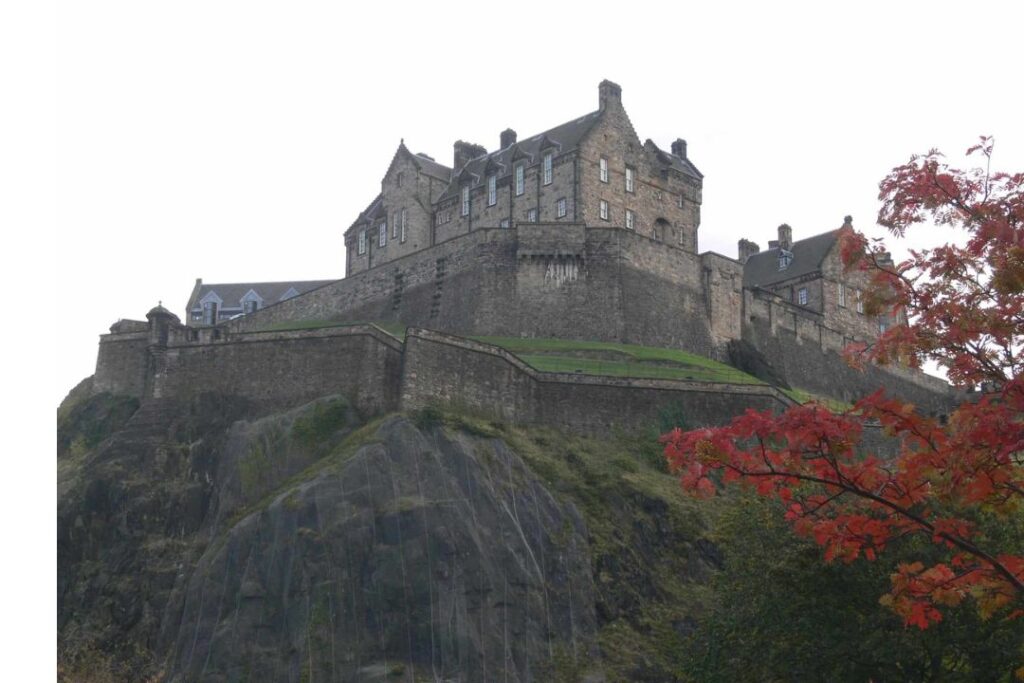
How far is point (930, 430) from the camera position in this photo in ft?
38.5

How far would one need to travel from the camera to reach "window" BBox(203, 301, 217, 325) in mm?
82019

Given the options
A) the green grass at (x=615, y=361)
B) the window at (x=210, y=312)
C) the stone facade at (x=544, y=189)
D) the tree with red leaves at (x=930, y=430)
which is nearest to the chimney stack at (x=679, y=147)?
the stone facade at (x=544, y=189)

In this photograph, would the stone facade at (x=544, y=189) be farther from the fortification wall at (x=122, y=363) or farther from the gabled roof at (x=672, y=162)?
the fortification wall at (x=122, y=363)

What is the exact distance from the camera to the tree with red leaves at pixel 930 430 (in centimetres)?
1146

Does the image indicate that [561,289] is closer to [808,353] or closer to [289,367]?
[289,367]

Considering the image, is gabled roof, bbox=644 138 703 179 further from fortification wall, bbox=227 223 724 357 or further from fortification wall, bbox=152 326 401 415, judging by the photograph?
fortification wall, bbox=152 326 401 415

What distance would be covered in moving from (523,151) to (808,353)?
17098 millimetres

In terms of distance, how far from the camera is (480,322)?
184 ft

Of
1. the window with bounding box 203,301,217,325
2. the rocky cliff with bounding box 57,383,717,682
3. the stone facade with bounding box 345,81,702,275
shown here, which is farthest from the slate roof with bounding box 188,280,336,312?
the rocky cliff with bounding box 57,383,717,682

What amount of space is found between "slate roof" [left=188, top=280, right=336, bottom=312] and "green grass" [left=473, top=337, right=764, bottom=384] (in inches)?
1294

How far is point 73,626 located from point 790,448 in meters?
34.4

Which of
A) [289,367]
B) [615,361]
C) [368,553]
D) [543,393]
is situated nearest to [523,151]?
[615,361]

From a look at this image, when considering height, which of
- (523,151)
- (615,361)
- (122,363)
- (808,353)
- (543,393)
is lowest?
(543,393)

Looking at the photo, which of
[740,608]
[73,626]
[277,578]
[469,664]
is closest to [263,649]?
[277,578]
